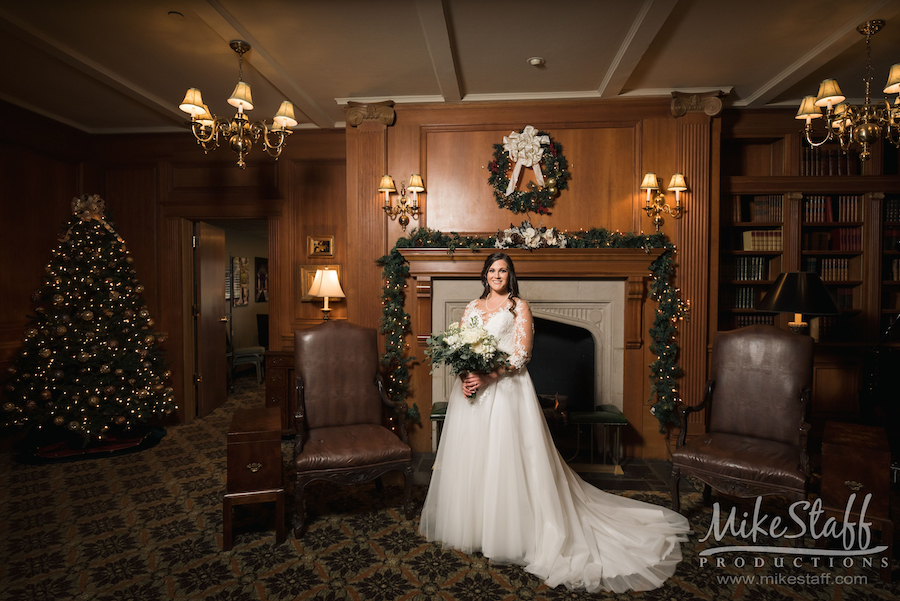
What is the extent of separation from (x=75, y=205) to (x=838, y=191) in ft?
25.1

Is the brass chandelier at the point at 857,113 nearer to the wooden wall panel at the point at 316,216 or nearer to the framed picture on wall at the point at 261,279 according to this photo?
the wooden wall panel at the point at 316,216

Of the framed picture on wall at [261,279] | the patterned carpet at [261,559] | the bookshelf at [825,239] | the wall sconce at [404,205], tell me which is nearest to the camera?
the patterned carpet at [261,559]

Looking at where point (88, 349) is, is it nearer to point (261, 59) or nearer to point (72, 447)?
point (72, 447)

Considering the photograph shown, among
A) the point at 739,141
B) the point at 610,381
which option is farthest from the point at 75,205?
the point at 739,141

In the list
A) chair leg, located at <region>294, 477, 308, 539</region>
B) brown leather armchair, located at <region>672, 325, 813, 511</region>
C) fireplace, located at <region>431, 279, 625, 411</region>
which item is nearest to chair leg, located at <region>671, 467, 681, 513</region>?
brown leather armchair, located at <region>672, 325, 813, 511</region>

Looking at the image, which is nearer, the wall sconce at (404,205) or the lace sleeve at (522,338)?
the lace sleeve at (522,338)

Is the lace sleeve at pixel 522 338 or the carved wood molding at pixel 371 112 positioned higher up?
the carved wood molding at pixel 371 112

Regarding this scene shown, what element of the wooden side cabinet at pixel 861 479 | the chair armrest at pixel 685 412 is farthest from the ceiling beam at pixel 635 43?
the wooden side cabinet at pixel 861 479

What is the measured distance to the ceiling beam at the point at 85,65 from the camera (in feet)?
10.4

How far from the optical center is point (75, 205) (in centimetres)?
480

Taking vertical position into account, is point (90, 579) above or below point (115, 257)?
below

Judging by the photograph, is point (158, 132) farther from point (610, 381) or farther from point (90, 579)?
point (610, 381)

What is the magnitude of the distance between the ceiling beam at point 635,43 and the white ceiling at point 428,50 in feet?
0.04

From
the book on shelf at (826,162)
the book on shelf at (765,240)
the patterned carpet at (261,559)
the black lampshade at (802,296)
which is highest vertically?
the book on shelf at (826,162)
